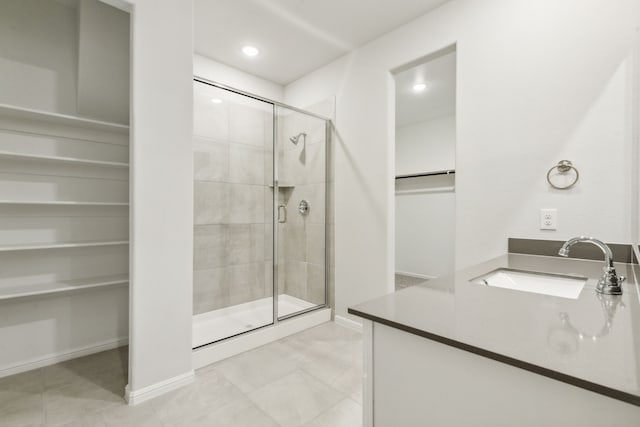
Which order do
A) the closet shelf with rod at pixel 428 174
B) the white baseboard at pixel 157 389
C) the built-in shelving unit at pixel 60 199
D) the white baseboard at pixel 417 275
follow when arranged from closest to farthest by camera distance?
1. the white baseboard at pixel 157 389
2. the built-in shelving unit at pixel 60 199
3. the closet shelf with rod at pixel 428 174
4. the white baseboard at pixel 417 275

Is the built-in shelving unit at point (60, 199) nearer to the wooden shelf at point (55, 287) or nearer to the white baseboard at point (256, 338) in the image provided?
the wooden shelf at point (55, 287)

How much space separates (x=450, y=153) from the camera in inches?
172

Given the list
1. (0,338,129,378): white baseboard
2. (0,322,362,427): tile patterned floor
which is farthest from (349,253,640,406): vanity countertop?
(0,338,129,378): white baseboard

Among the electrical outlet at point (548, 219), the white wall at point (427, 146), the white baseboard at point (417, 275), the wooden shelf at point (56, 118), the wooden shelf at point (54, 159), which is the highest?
the white wall at point (427, 146)

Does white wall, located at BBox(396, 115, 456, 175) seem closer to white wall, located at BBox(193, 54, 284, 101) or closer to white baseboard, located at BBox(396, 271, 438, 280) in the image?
white baseboard, located at BBox(396, 271, 438, 280)

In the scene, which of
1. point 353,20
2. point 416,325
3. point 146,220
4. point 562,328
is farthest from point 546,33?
point 146,220

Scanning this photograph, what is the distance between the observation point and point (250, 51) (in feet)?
9.34

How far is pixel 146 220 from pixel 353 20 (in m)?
2.12

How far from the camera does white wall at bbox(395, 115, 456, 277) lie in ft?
14.5

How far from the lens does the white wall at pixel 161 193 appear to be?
5.53 feet

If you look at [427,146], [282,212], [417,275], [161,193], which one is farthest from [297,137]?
[417,275]

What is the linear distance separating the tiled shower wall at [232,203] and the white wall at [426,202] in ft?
8.91

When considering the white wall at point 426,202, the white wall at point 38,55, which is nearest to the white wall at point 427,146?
the white wall at point 426,202

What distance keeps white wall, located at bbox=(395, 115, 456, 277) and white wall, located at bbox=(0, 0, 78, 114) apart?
164 inches
